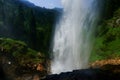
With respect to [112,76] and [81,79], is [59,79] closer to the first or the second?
[81,79]

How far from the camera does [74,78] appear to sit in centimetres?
9412

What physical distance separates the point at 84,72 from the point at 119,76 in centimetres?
1224

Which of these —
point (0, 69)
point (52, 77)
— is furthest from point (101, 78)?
point (0, 69)

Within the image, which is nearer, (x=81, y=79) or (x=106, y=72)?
(x=81, y=79)

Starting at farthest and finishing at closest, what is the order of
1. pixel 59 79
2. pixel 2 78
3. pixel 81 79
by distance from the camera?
pixel 59 79
pixel 81 79
pixel 2 78

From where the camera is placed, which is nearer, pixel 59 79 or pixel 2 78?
pixel 2 78

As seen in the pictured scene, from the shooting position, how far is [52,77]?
10450 centimetres

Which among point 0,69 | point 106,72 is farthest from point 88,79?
point 0,69

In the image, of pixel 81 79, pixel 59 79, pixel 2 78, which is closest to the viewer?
pixel 2 78

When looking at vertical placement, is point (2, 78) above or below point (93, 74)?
above

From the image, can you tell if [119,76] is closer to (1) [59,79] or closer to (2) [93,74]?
(2) [93,74]

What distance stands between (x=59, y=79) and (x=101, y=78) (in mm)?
13557

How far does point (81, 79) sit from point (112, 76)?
13.4m

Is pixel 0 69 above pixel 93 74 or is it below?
above
